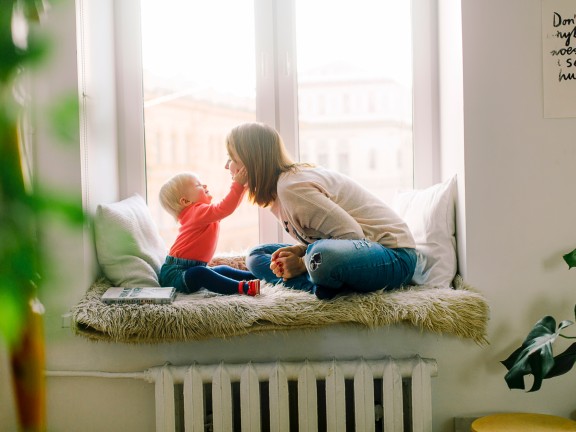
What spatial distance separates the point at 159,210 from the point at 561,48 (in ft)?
4.86

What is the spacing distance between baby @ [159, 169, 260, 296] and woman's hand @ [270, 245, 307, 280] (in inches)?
3.4

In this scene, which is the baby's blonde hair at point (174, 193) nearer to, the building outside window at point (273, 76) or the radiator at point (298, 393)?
the building outside window at point (273, 76)

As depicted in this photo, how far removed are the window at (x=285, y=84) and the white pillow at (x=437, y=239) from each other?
0.33m

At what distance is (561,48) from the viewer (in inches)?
75.5

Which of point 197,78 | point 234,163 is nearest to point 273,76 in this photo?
point 197,78

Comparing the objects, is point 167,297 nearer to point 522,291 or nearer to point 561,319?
point 522,291

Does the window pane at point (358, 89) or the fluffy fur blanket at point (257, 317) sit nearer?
the fluffy fur blanket at point (257, 317)

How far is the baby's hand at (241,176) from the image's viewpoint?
6.79ft

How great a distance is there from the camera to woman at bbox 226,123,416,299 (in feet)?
5.98

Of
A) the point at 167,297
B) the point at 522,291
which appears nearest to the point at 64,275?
the point at 167,297

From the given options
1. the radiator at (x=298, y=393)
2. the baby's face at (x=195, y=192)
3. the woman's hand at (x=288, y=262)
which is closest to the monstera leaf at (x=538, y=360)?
the radiator at (x=298, y=393)

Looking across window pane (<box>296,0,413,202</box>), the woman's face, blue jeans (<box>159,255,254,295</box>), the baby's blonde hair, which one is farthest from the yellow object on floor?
the baby's blonde hair

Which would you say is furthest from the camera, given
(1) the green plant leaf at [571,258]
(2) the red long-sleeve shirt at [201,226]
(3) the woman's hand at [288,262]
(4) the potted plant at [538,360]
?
(2) the red long-sleeve shirt at [201,226]

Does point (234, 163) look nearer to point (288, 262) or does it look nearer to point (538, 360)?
point (288, 262)
